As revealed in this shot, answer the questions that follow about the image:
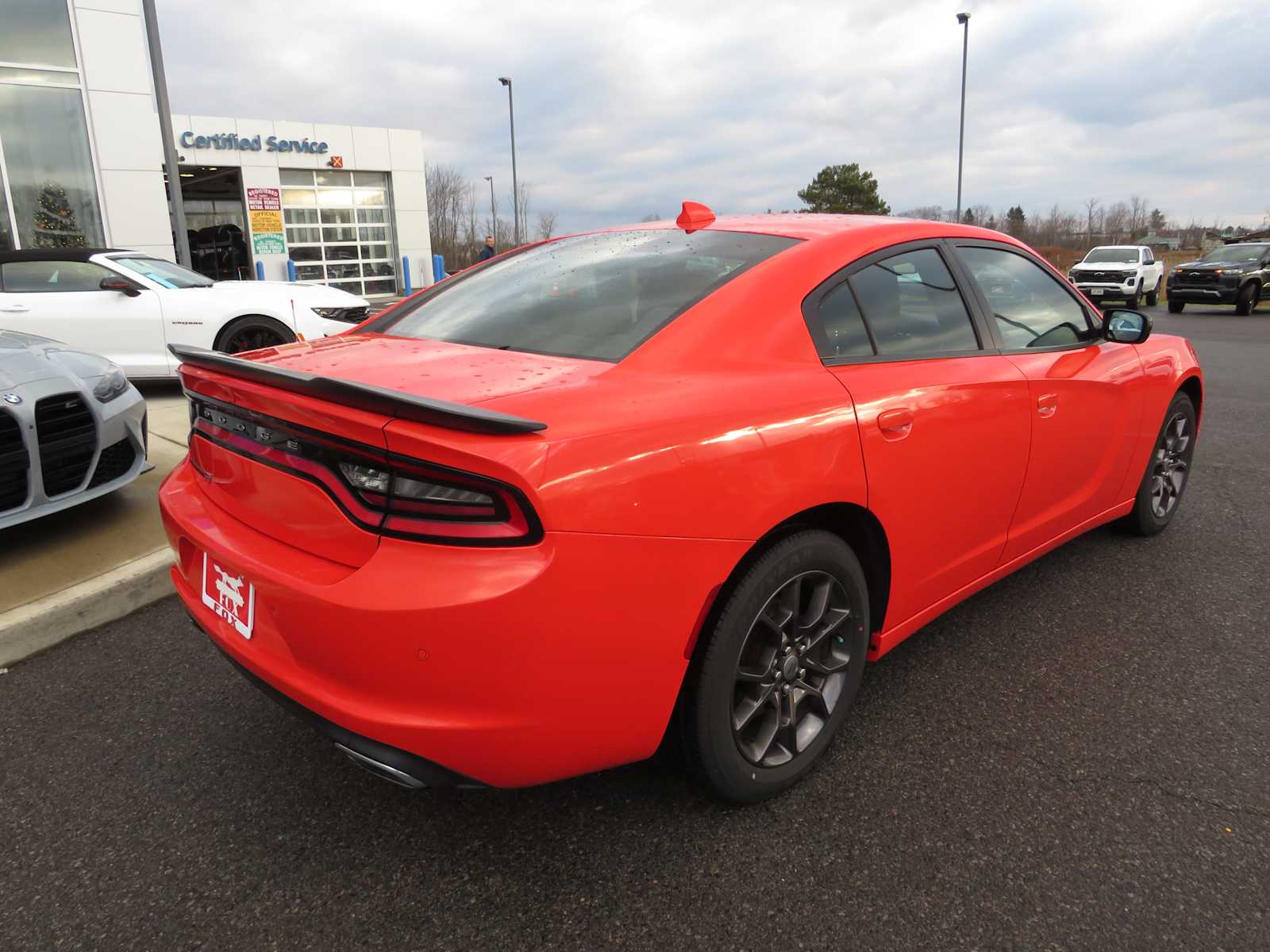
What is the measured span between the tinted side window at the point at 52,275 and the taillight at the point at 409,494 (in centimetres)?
720

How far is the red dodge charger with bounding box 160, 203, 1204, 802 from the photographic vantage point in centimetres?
162

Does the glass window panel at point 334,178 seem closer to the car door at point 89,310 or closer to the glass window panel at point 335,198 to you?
the glass window panel at point 335,198

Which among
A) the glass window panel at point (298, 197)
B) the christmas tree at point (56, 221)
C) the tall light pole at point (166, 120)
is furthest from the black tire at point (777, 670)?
the glass window panel at point (298, 197)

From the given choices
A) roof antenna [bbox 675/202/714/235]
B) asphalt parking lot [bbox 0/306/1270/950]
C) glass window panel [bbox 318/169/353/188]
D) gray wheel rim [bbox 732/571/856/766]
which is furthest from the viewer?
glass window panel [bbox 318/169/353/188]

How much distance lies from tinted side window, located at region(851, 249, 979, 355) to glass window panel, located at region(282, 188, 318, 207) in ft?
76.6

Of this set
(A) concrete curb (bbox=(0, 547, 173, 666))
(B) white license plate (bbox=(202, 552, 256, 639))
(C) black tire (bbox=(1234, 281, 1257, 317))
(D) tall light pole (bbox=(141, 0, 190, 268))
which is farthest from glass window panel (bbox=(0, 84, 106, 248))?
(C) black tire (bbox=(1234, 281, 1257, 317))

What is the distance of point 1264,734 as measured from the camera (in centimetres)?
248

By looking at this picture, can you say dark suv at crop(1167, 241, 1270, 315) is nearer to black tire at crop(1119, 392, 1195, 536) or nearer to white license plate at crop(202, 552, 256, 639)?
black tire at crop(1119, 392, 1195, 536)

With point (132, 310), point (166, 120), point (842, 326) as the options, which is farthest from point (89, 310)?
point (842, 326)

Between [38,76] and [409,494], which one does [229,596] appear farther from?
[38,76]

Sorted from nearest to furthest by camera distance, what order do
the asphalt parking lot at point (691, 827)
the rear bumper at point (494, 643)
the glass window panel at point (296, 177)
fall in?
the rear bumper at point (494, 643) < the asphalt parking lot at point (691, 827) < the glass window panel at point (296, 177)

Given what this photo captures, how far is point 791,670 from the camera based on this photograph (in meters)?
2.19

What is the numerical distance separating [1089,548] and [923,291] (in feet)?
6.89

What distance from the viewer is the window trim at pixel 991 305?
286cm
